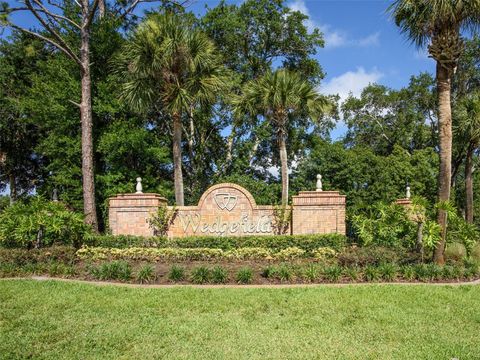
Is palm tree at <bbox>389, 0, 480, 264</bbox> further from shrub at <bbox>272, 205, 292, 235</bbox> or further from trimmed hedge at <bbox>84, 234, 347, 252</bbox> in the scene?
shrub at <bbox>272, 205, 292, 235</bbox>

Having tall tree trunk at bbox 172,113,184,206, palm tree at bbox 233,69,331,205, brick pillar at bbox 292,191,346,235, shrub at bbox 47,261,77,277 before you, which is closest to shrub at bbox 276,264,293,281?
shrub at bbox 47,261,77,277

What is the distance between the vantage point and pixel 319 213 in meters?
13.0

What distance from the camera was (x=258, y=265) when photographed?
9.54 m

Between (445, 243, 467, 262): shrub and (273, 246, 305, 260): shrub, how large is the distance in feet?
12.0

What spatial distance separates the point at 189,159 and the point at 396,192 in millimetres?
10848

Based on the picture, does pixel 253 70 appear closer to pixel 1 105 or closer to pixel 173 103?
pixel 173 103

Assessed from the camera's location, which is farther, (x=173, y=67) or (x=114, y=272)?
(x=173, y=67)

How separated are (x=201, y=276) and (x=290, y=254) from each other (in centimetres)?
349

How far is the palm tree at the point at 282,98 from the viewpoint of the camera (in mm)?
14883

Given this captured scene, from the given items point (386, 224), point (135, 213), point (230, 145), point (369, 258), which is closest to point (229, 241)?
point (135, 213)

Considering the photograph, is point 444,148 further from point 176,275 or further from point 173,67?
point 173,67

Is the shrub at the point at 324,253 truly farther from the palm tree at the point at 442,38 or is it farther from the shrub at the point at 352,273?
the palm tree at the point at 442,38

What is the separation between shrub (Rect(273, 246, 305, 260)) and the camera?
1055cm

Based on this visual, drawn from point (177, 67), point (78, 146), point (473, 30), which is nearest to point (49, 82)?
point (78, 146)
